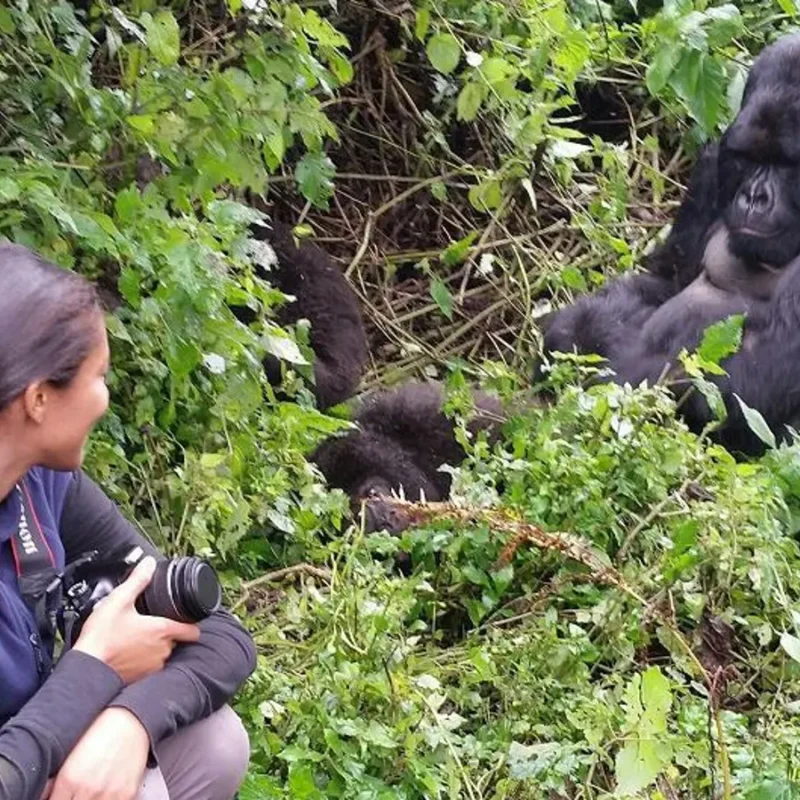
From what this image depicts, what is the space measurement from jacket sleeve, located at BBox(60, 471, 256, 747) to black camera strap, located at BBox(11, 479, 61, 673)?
0.12 metres

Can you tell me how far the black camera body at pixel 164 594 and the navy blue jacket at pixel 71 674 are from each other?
5cm

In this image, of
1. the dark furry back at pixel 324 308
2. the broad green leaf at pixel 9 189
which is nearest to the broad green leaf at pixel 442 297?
the dark furry back at pixel 324 308

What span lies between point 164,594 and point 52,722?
208mm

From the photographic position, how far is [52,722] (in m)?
1.51

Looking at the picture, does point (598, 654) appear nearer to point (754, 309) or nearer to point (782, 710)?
point (782, 710)

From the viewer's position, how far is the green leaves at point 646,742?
1750 millimetres

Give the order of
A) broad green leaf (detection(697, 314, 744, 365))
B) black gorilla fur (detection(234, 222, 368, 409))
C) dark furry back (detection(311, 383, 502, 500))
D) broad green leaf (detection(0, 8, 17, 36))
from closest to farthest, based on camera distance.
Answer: broad green leaf (detection(0, 8, 17, 36)), broad green leaf (detection(697, 314, 744, 365)), dark furry back (detection(311, 383, 502, 500)), black gorilla fur (detection(234, 222, 368, 409))

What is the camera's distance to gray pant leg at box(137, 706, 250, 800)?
1719 mm

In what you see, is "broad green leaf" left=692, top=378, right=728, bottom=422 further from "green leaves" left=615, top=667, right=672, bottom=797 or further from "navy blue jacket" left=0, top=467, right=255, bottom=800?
"navy blue jacket" left=0, top=467, right=255, bottom=800

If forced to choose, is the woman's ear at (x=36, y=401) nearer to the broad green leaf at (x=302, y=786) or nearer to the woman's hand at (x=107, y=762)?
the woman's hand at (x=107, y=762)

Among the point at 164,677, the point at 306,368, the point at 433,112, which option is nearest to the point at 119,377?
the point at 306,368

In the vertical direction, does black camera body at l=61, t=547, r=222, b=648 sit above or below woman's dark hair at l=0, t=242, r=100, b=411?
below

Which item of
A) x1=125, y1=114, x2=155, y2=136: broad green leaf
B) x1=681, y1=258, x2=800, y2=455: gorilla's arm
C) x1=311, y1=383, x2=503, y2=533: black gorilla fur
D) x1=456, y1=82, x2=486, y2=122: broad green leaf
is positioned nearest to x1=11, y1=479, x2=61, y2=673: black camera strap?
x1=125, y1=114, x2=155, y2=136: broad green leaf

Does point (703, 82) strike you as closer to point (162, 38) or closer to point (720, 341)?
point (720, 341)
